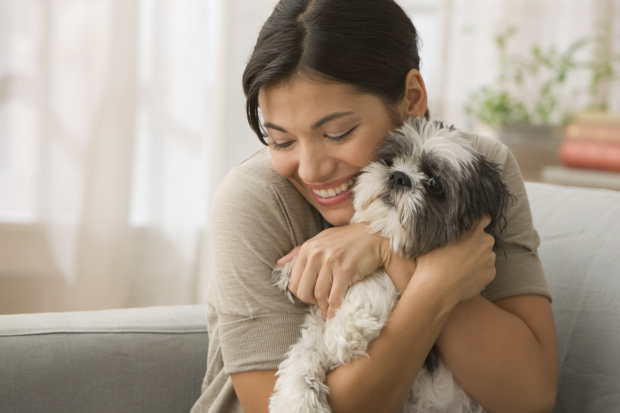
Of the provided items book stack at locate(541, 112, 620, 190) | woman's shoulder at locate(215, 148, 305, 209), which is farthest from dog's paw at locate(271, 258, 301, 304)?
book stack at locate(541, 112, 620, 190)

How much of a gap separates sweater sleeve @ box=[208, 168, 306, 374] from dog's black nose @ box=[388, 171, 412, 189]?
308 millimetres

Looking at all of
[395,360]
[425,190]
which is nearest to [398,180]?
[425,190]

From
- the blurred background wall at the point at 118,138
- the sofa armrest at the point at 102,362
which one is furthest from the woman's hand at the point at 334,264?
the blurred background wall at the point at 118,138

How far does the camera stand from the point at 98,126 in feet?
8.87

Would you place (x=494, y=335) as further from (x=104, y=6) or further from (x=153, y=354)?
(x=104, y=6)

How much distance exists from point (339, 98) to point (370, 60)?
13 cm

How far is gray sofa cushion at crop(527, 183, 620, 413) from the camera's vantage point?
1468 millimetres

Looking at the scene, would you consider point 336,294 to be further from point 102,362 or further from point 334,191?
point 102,362

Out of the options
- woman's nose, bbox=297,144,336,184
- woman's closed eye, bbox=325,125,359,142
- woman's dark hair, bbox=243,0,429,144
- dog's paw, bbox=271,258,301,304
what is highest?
woman's dark hair, bbox=243,0,429,144

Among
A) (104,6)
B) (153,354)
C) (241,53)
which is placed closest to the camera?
(153,354)

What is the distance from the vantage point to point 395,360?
124 centimetres

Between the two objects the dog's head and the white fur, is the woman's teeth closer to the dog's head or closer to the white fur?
the dog's head

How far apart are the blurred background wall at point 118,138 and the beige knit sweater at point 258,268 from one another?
3.54 ft

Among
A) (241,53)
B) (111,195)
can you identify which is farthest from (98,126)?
(241,53)
